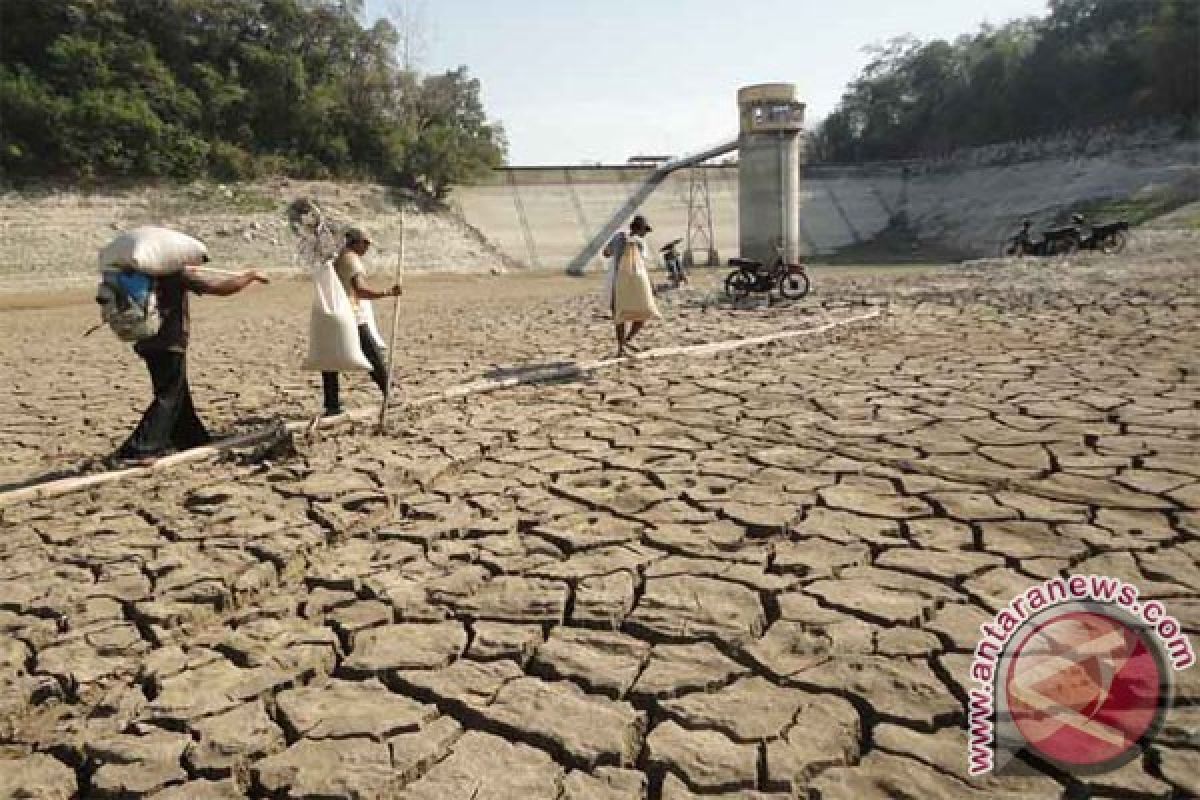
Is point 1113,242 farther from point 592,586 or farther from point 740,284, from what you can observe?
point 592,586

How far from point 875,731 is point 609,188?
Result: 105ft

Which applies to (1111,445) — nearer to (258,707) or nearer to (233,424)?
(258,707)

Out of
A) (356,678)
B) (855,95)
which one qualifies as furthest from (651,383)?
(855,95)

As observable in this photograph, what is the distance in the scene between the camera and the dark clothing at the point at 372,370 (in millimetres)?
5539

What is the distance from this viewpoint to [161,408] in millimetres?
4758

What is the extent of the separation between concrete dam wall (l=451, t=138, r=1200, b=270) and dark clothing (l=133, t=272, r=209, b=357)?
23637mm

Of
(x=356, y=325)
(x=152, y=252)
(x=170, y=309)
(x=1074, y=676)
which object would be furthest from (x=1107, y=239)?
(x=152, y=252)

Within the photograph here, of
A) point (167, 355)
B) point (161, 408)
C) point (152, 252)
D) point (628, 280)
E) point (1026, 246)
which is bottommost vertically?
point (161, 408)

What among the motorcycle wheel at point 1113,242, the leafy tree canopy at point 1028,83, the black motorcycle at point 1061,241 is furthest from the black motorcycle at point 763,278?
the leafy tree canopy at point 1028,83

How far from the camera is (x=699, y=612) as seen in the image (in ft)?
9.39

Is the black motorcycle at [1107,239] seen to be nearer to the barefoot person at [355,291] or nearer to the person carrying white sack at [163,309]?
the barefoot person at [355,291]

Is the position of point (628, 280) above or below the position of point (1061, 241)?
below

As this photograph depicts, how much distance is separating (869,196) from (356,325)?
114 ft

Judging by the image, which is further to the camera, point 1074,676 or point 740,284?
point 740,284
